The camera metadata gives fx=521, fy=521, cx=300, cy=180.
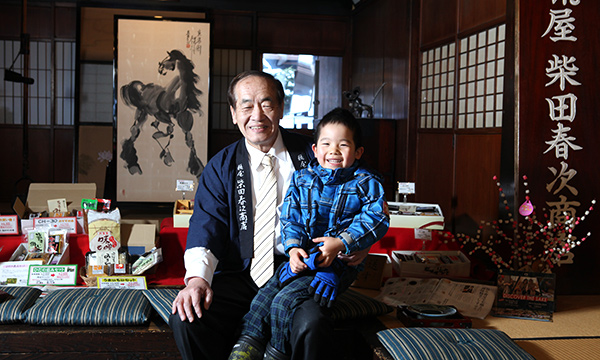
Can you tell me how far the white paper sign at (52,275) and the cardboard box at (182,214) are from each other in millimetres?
625

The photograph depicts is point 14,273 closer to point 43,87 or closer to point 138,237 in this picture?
point 138,237

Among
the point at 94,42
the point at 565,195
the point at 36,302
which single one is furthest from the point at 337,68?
the point at 36,302

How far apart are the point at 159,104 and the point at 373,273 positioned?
148 inches

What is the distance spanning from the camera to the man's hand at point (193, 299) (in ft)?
5.37

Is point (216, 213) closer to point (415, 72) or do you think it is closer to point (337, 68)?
point (415, 72)

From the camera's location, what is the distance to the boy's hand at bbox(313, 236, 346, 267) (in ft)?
5.45

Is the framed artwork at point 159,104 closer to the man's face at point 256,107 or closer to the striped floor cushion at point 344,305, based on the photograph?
the striped floor cushion at point 344,305

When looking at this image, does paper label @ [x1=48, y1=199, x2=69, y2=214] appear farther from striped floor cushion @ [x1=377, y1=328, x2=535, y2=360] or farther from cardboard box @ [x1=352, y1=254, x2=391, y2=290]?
striped floor cushion @ [x1=377, y1=328, x2=535, y2=360]

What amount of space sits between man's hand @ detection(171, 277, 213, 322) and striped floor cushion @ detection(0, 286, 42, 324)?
69cm

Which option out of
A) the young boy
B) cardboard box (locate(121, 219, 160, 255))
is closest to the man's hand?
the young boy

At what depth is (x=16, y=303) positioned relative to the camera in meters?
1.97

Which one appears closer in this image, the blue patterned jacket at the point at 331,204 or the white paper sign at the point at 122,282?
the blue patterned jacket at the point at 331,204

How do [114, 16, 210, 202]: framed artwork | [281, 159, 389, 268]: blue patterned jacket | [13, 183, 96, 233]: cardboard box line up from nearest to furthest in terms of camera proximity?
[281, 159, 389, 268]: blue patterned jacket, [13, 183, 96, 233]: cardboard box, [114, 16, 210, 202]: framed artwork

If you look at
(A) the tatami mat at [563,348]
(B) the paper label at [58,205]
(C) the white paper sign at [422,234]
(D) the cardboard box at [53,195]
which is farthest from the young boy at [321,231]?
Result: (D) the cardboard box at [53,195]
